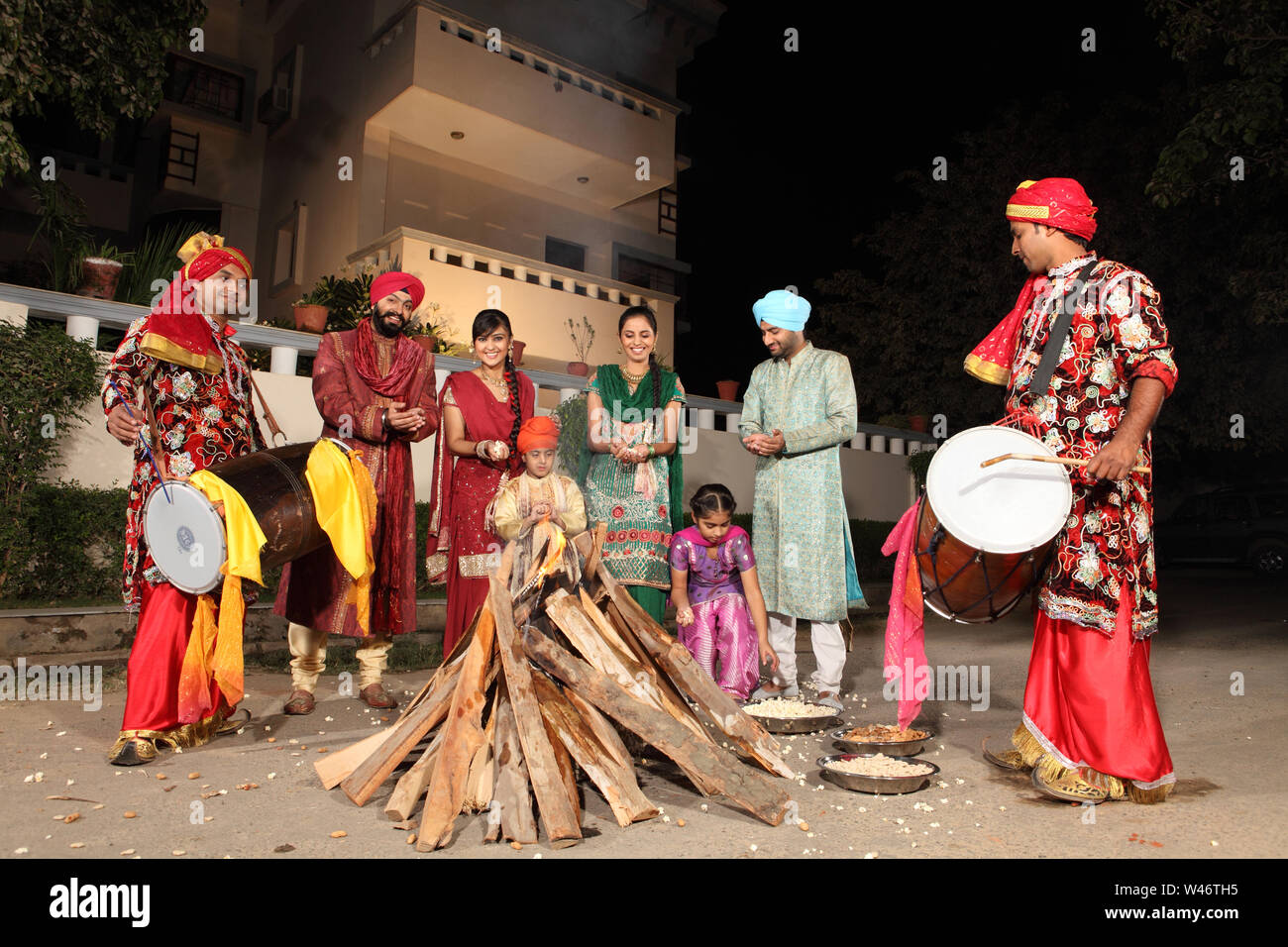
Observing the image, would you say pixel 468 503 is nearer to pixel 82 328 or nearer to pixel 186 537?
pixel 186 537

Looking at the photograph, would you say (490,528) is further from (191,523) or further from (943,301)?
(943,301)

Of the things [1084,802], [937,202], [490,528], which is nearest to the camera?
[1084,802]

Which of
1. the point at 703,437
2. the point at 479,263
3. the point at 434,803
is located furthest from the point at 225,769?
the point at 479,263

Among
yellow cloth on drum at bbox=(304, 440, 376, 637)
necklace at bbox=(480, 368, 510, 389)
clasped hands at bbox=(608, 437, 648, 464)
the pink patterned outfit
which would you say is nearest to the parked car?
the pink patterned outfit

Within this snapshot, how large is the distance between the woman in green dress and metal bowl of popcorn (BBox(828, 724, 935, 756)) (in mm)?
1339

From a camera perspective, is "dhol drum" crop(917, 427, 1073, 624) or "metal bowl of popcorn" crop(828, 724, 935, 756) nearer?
"dhol drum" crop(917, 427, 1073, 624)

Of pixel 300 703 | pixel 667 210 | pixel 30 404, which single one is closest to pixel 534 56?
pixel 667 210

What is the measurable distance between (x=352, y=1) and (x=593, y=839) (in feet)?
50.8

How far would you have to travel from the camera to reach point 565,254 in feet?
54.7

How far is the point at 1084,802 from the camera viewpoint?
3.26 meters

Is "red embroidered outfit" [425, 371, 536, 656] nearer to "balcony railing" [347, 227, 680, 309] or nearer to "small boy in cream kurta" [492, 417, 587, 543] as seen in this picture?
A: "small boy in cream kurta" [492, 417, 587, 543]

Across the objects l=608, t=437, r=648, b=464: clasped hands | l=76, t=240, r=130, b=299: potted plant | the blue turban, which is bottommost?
l=608, t=437, r=648, b=464: clasped hands

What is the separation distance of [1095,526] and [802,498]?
1.85 metres

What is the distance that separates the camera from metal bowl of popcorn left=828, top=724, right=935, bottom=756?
149 inches
